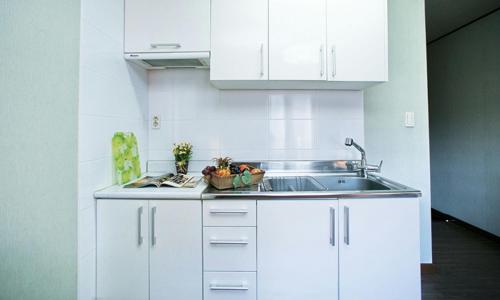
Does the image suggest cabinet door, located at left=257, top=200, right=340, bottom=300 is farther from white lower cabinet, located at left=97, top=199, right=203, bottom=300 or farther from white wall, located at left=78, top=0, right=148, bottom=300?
white wall, located at left=78, top=0, right=148, bottom=300

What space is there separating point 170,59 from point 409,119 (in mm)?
1880

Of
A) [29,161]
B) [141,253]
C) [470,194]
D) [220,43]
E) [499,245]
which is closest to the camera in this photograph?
[29,161]

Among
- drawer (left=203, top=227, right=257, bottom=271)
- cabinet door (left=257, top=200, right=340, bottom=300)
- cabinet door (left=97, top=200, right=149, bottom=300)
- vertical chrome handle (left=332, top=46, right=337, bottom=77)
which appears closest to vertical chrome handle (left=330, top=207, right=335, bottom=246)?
cabinet door (left=257, top=200, right=340, bottom=300)

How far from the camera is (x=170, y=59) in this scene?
1654mm

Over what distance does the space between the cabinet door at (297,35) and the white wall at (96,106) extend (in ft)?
3.23

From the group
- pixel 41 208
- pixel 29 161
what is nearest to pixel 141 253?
pixel 41 208

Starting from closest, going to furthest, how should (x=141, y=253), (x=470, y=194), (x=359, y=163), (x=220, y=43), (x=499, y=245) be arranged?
(x=141, y=253)
(x=220, y=43)
(x=359, y=163)
(x=499, y=245)
(x=470, y=194)

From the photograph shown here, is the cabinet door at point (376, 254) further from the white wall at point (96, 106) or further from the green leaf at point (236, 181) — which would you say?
the white wall at point (96, 106)

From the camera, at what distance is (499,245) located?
2467 millimetres

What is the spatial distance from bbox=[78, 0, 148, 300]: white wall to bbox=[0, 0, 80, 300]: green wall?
38mm

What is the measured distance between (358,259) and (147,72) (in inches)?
78.0

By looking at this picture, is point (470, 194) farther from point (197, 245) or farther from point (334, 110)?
point (197, 245)

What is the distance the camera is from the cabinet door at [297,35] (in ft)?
5.16

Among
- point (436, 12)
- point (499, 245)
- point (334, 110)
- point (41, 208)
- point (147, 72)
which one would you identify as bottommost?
point (499, 245)
